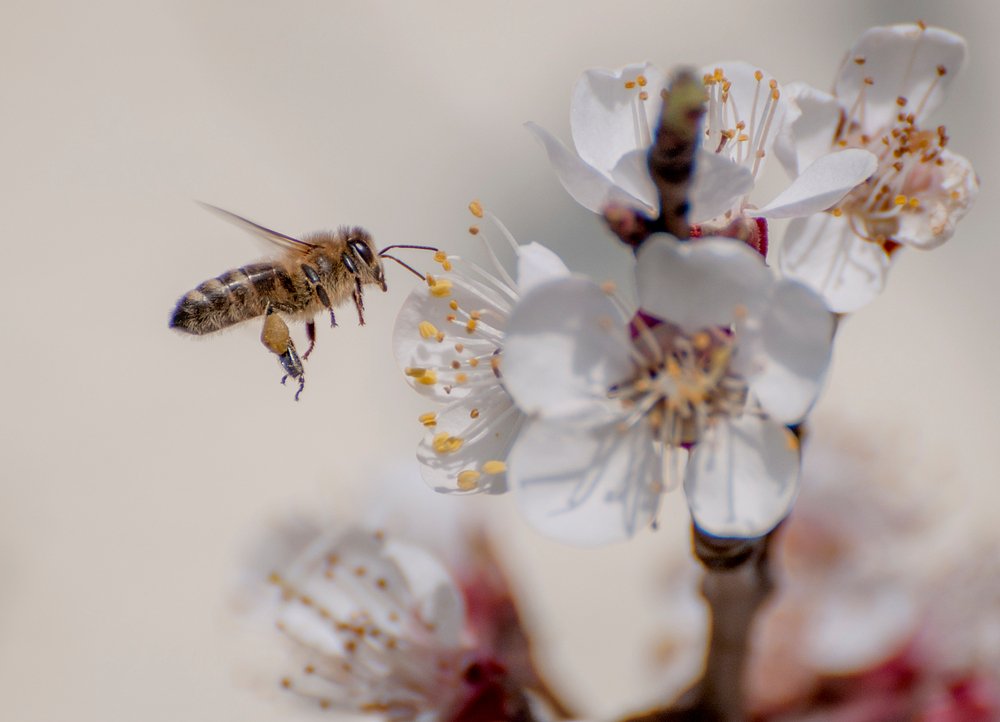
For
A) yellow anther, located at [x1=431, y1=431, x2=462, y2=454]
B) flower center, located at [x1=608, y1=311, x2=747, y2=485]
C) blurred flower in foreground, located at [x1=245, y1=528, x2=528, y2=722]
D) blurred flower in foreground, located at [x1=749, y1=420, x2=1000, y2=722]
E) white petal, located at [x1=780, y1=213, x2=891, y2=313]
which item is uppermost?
white petal, located at [x1=780, y1=213, x2=891, y2=313]

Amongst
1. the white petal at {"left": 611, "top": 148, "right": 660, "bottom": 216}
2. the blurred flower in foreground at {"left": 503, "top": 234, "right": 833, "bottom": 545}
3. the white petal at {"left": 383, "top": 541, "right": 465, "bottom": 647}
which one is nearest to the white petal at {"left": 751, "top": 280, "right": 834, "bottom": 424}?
the blurred flower in foreground at {"left": 503, "top": 234, "right": 833, "bottom": 545}

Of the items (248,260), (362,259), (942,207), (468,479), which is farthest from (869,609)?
(248,260)

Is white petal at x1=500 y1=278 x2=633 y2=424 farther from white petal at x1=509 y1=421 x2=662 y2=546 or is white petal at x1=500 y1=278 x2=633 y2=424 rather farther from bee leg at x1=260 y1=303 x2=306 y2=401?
bee leg at x1=260 y1=303 x2=306 y2=401

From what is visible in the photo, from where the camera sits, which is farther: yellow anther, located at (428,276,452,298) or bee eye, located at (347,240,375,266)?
bee eye, located at (347,240,375,266)

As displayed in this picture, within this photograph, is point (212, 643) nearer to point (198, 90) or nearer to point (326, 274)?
point (326, 274)

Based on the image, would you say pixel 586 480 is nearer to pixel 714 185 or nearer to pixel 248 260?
pixel 714 185

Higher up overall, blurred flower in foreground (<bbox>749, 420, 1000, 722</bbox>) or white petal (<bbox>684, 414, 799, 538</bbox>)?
white petal (<bbox>684, 414, 799, 538</bbox>)

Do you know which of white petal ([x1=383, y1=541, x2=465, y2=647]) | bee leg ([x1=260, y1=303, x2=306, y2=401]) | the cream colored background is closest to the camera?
white petal ([x1=383, y1=541, x2=465, y2=647])
